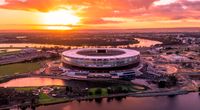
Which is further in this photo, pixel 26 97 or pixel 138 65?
pixel 138 65

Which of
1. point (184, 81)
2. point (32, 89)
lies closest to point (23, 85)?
point (32, 89)

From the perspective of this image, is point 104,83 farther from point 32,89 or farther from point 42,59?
point 42,59

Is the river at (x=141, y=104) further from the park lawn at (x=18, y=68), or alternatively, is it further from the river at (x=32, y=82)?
the park lawn at (x=18, y=68)

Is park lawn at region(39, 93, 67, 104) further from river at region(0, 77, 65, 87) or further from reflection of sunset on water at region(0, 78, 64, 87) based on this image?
reflection of sunset on water at region(0, 78, 64, 87)

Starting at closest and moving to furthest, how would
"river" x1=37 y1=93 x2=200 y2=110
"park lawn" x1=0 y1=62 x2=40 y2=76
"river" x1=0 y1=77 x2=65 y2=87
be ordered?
"river" x1=37 y1=93 x2=200 y2=110 → "river" x1=0 y1=77 x2=65 y2=87 → "park lawn" x1=0 y1=62 x2=40 y2=76

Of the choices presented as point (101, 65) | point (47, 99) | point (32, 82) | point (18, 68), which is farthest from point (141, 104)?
point (18, 68)

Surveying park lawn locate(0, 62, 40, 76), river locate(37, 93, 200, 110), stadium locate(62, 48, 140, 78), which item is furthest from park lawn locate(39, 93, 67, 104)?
park lawn locate(0, 62, 40, 76)
